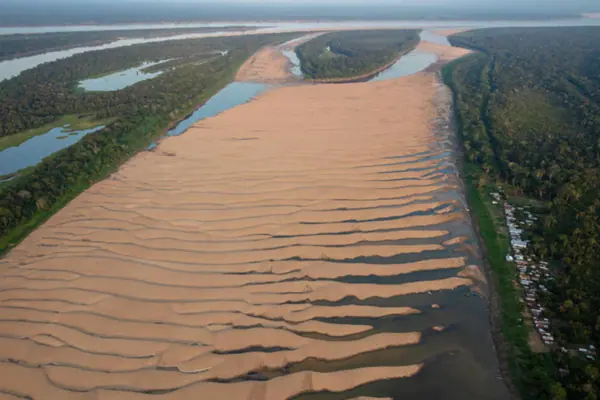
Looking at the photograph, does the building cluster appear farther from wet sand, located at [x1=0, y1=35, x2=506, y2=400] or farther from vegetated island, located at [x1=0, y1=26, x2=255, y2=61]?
vegetated island, located at [x1=0, y1=26, x2=255, y2=61]

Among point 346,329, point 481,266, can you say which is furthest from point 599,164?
point 346,329

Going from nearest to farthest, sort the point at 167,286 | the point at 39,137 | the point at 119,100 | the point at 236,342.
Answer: the point at 236,342, the point at 167,286, the point at 39,137, the point at 119,100

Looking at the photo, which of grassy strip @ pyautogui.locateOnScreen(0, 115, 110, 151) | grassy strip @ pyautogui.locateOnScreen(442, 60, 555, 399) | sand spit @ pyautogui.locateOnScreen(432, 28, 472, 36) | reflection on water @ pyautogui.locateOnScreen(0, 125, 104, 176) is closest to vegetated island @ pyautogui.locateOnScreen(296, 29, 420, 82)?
sand spit @ pyautogui.locateOnScreen(432, 28, 472, 36)

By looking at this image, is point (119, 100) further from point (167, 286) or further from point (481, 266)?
point (481, 266)

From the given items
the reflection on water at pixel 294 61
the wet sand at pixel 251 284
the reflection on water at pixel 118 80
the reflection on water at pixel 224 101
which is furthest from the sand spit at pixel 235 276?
the reflection on water at pixel 294 61

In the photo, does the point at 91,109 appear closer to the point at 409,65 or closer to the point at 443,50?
the point at 409,65

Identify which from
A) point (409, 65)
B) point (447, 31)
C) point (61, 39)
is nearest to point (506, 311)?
point (409, 65)

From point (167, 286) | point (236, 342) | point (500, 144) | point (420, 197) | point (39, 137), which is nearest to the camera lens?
point (236, 342)
